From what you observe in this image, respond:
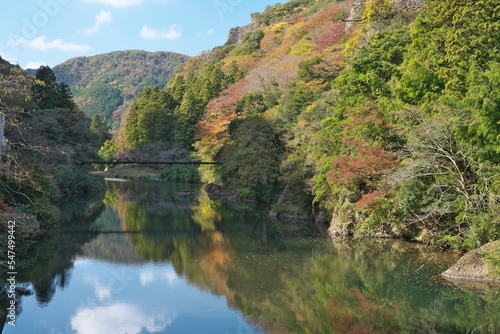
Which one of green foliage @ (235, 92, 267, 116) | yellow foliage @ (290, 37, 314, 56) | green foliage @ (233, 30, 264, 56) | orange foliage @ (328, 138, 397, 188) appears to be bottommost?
orange foliage @ (328, 138, 397, 188)

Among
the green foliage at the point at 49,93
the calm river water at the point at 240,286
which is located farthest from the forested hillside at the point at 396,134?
the green foliage at the point at 49,93

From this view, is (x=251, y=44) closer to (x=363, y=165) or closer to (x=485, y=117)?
(x=363, y=165)

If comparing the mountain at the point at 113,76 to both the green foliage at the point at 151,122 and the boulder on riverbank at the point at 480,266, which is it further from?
the boulder on riverbank at the point at 480,266

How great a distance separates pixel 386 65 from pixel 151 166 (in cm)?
4276

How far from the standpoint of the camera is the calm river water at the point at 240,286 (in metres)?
11.7

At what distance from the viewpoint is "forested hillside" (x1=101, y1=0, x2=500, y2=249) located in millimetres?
Answer: 16312

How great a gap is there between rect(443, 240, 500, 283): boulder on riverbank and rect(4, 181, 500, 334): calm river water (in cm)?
62

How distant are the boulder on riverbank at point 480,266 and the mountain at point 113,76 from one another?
97721mm

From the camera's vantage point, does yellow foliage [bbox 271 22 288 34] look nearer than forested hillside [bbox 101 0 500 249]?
No

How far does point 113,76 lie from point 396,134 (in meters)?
133

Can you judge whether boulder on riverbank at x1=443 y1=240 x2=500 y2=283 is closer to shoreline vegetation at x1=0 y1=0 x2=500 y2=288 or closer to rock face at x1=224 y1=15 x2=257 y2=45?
shoreline vegetation at x1=0 y1=0 x2=500 y2=288

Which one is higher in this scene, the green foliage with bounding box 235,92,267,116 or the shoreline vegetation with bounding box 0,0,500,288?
the green foliage with bounding box 235,92,267,116

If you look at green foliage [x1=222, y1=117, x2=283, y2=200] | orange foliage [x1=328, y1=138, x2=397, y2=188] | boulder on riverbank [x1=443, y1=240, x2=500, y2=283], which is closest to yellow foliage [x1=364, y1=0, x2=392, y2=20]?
green foliage [x1=222, y1=117, x2=283, y2=200]

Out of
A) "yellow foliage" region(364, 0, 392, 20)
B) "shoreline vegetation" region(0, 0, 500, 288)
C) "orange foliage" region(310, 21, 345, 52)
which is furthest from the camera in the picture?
"orange foliage" region(310, 21, 345, 52)
